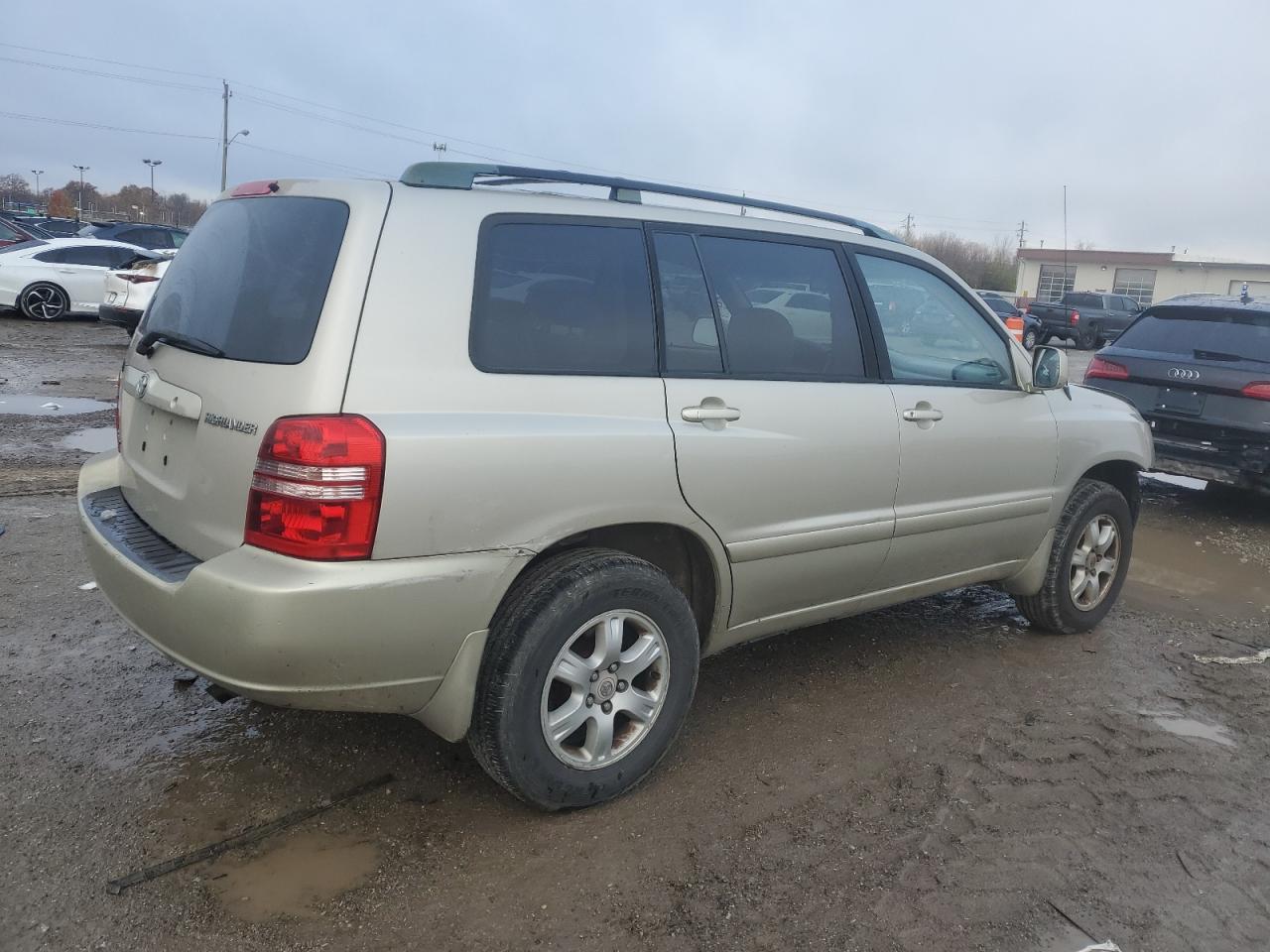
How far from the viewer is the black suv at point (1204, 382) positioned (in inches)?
280

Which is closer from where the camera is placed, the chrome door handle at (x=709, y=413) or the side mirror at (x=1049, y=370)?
the chrome door handle at (x=709, y=413)

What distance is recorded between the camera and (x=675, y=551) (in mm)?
3271

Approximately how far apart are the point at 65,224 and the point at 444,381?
33.7m

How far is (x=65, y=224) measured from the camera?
30.7 metres

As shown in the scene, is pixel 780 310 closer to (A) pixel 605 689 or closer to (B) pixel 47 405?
(A) pixel 605 689

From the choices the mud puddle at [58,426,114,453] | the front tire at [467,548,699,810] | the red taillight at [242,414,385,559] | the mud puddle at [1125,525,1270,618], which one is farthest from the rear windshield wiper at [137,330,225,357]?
the mud puddle at [1125,525,1270,618]

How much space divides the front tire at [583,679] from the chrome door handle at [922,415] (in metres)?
1.23

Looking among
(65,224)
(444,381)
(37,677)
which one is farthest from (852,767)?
(65,224)

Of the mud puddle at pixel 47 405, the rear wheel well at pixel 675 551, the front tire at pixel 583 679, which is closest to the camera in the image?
the front tire at pixel 583 679

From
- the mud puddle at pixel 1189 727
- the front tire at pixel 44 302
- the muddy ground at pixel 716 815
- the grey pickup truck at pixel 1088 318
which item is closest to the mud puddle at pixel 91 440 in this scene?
the muddy ground at pixel 716 815

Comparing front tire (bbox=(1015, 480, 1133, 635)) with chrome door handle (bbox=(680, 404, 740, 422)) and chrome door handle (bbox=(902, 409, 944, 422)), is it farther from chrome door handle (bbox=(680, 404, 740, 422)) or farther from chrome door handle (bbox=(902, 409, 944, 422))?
chrome door handle (bbox=(680, 404, 740, 422))

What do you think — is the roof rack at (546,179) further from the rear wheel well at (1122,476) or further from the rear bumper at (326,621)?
the rear wheel well at (1122,476)

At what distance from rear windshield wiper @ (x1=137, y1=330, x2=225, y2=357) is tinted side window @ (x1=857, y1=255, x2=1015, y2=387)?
2380 millimetres

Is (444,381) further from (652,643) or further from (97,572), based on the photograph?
(97,572)
